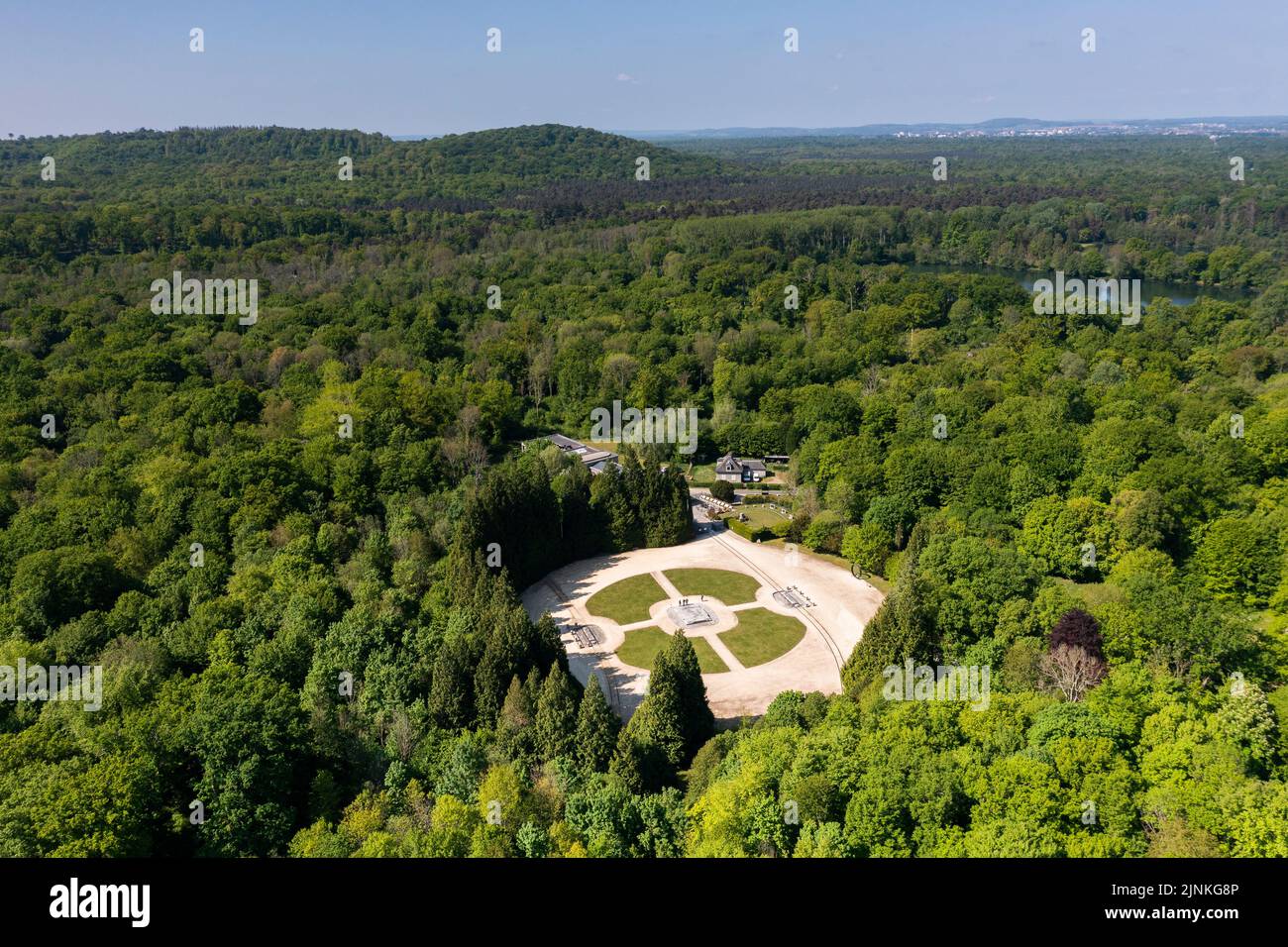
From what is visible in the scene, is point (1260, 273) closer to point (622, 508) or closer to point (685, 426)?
point (685, 426)

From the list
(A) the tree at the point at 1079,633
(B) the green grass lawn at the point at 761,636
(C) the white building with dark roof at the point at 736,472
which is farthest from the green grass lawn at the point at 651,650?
(C) the white building with dark roof at the point at 736,472

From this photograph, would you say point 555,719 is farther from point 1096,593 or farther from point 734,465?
point 734,465

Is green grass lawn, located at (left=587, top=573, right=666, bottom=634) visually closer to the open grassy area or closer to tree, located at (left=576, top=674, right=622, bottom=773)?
the open grassy area

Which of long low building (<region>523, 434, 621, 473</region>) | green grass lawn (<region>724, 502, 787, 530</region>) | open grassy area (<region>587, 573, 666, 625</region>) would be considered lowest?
open grassy area (<region>587, 573, 666, 625</region>)

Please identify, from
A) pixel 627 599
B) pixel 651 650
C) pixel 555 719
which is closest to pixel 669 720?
pixel 555 719

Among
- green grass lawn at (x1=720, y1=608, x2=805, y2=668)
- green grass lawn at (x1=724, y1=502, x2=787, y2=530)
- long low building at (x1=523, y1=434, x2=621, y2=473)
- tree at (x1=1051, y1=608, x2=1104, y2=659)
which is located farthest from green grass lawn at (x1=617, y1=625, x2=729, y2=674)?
long low building at (x1=523, y1=434, x2=621, y2=473)
